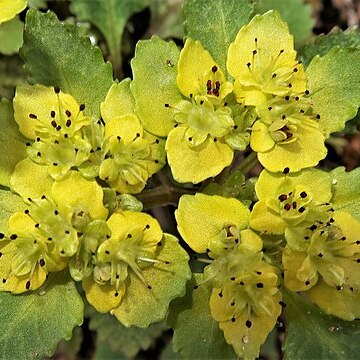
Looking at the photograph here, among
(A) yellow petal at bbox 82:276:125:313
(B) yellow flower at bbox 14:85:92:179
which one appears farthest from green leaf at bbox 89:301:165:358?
(B) yellow flower at bbox 14:85:92:179

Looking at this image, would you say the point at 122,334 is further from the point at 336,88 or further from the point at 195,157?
the point at 336,88

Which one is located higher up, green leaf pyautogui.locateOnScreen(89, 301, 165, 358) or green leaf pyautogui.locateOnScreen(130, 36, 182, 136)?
green leaf pyautogui.locateOnScreen(130, 36, 182, 136)

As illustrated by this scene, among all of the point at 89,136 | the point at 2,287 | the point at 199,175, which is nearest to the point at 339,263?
the point at 199,175

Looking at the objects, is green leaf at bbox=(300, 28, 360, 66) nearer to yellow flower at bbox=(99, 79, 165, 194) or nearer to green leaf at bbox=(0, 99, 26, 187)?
yellow flower at bbox=(99, 79, 165, 194)

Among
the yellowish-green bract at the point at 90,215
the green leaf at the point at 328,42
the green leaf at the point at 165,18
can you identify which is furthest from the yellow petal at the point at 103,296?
the green leaf at the point at 165,18

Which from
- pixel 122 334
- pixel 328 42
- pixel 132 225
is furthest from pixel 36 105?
pixel 122 334

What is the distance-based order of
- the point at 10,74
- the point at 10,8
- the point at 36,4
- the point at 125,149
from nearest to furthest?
1. the point at 10,8
2. the point at 125,149
3. the point at 36,4
4. the point at 10,74

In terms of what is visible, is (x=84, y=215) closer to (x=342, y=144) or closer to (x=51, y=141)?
(x=51, y=141)
